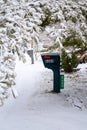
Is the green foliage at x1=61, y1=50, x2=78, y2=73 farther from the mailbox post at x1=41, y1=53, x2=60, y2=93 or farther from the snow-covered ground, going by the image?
the mailbox post at x1=41, y1=53, x2=60, y2=93

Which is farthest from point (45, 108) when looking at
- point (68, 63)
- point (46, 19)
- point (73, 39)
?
point (68, 63)

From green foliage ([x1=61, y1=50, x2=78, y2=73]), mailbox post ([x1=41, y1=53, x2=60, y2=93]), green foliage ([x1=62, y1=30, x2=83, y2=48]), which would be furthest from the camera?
green foliage ([x1=61, y1=50, x2=78, y2=73])

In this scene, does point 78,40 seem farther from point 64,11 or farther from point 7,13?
point 7,13

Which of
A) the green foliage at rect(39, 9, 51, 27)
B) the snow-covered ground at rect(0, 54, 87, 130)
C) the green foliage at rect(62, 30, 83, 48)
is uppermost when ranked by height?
the green foliage at rect(39, 9, 51, 27)

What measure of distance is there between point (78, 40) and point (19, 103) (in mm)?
2161

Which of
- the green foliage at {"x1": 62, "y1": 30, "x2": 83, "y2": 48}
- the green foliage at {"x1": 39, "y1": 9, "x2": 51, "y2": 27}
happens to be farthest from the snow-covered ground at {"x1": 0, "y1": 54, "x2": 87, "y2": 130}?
the green foliage at {"x1": 39, "y1": 9, "x2": 51, "y2": 27}

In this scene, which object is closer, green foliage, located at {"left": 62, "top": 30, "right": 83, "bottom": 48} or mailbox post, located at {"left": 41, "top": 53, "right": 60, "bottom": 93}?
green foliage, located at {"left": 62, "top": 30, "right": 83, "bottom": 48}

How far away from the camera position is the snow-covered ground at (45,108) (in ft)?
17.8

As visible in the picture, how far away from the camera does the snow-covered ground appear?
5426mm

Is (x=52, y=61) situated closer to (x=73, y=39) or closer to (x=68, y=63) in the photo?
(x=73, y=39)

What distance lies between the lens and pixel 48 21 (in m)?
5.04

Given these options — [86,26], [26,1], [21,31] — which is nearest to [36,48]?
[21,31]

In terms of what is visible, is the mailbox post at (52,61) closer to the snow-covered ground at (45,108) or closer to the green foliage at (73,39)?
the snow-covered ground at (45,108)

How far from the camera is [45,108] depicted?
6.46 m
